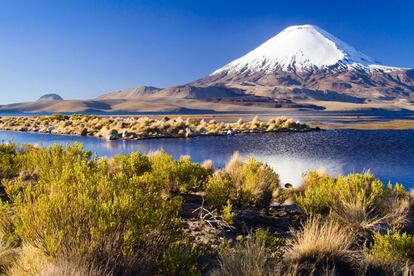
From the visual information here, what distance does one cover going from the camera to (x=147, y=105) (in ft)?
494

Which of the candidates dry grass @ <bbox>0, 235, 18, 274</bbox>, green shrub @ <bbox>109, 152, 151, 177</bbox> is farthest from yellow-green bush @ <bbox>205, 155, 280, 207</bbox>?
dry grass @ <bbox>0, 235, 18, 274</bbox>

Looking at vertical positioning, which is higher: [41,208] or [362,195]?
[41,208]

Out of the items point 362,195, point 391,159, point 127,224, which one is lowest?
point 391,159

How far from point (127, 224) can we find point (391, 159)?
1833 cm

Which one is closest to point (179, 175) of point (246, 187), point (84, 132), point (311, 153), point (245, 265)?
point (246, 187)

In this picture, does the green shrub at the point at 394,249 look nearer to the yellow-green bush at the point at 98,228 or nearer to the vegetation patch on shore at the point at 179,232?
the vegetation patch on shore at the point at 179,232

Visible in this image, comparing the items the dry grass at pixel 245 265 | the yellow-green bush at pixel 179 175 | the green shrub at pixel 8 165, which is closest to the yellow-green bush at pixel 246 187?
the yellow-green bush at pixel 179 175

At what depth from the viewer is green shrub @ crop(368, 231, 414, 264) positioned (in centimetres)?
570

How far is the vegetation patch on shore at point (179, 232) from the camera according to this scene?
13.9ft

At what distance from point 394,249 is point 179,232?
9.90 ft

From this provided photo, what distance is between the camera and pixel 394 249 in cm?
588

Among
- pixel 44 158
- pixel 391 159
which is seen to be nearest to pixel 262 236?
pixel 44 158

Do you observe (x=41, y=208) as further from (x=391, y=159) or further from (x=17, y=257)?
(x=391, y=159)

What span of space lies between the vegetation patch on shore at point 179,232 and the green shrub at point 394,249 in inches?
0.5
